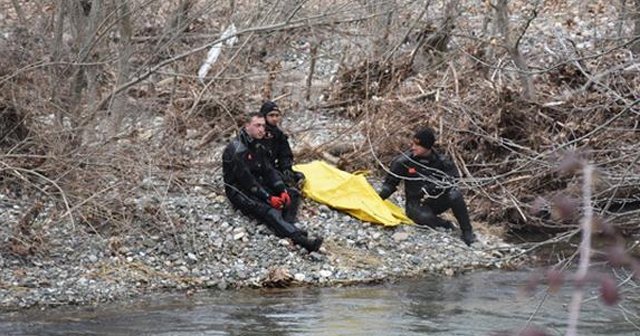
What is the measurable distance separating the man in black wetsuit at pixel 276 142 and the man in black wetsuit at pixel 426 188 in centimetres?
113

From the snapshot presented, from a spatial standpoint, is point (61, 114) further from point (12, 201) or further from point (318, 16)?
point (318, 16)

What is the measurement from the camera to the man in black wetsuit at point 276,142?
11.8m

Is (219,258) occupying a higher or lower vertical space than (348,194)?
lower

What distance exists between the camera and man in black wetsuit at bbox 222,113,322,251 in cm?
1145

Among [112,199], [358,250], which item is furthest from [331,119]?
[112,199]

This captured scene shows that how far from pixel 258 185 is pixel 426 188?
1.90 m

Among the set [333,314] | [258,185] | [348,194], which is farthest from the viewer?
[348,194]

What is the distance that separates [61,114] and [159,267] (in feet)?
6.98

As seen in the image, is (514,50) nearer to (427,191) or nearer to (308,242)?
(427,191)

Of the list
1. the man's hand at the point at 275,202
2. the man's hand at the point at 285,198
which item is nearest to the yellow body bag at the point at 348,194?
the man's hand at the point at 285,198

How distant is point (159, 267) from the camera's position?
1088 cm

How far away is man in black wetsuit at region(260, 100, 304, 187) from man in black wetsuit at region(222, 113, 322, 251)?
5.6 inches

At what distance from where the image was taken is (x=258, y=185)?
11.7m

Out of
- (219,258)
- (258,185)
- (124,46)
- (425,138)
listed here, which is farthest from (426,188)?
(124,46)
